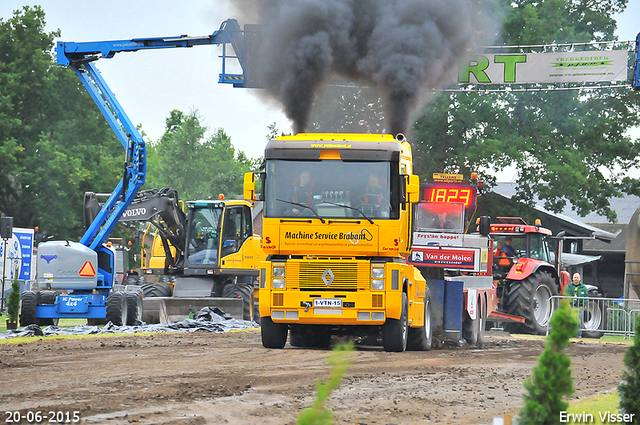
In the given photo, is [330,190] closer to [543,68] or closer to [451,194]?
[451,194]

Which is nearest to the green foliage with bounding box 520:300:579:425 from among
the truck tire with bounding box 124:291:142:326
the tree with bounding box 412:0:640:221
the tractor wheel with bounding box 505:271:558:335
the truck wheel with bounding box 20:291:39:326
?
the truck tire with bounding box 124:291:142:326

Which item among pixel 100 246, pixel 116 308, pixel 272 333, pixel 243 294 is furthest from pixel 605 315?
pixel 100 246

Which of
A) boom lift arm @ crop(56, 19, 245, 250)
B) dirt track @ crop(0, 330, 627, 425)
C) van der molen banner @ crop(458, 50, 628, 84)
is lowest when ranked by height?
dirt track @ crop(0, 330, 627, 425)

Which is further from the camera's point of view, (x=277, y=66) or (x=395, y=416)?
(x=277, y=66)

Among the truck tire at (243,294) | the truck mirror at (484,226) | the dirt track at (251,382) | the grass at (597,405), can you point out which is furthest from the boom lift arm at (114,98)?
the grass at (597,405)

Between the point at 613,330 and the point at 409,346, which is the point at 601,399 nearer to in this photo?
the point at 409,346

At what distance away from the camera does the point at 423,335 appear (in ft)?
50.4

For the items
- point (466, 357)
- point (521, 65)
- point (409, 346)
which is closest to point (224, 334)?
point (409, 346)

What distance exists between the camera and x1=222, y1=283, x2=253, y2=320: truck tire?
22.5 metres

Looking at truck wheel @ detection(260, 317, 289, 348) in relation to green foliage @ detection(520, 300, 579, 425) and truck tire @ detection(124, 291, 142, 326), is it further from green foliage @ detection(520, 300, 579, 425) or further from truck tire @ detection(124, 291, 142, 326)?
green foliage @ detection(520, 300, 579, 425)

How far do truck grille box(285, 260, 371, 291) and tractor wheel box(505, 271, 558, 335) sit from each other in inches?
363

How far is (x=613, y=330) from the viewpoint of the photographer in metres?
22.3

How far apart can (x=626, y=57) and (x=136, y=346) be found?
686 inches

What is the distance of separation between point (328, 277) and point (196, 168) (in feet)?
189
